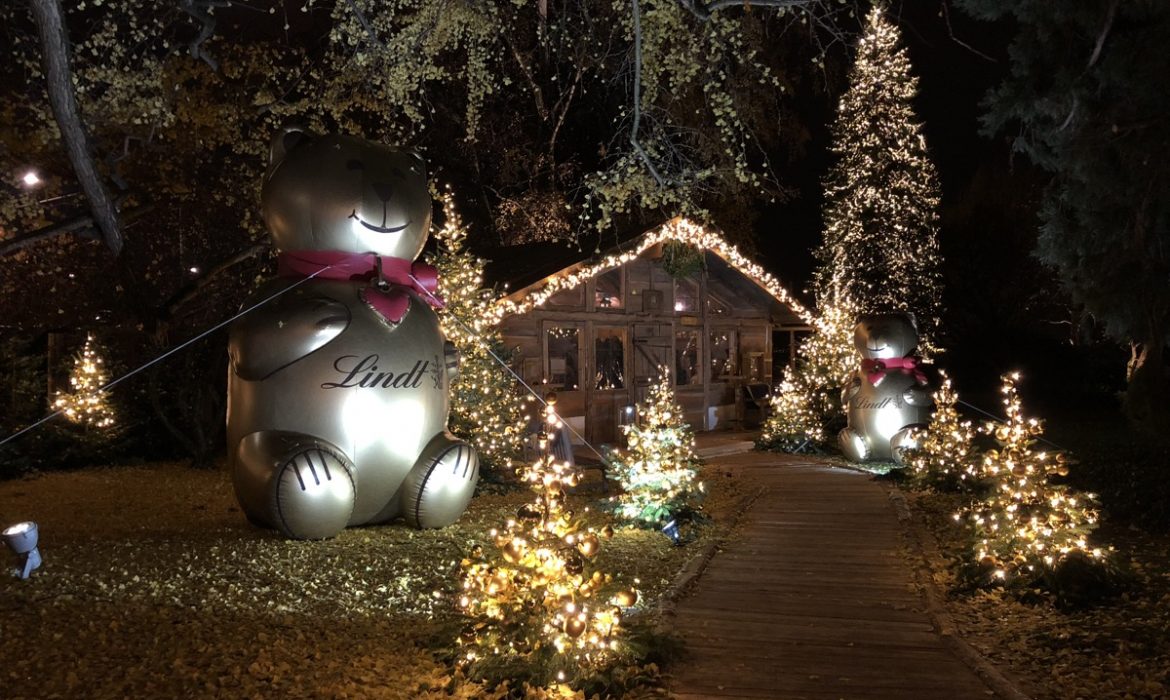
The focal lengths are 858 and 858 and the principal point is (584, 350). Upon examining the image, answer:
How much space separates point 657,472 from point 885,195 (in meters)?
17.6

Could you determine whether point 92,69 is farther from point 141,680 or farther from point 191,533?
point 141,680

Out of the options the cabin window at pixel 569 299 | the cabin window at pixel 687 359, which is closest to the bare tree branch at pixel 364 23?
the cabin window at pixel 569 299

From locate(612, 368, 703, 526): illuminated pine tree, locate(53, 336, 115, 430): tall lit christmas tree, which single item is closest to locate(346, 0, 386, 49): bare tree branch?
locate(612, 368, 703, 526): illuminated pine tree

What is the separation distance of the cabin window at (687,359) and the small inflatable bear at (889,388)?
223 inches

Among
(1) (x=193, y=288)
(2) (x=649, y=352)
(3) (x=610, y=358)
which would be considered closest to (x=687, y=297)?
(2) (x=649, y=352)

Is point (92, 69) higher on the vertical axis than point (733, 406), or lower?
higher

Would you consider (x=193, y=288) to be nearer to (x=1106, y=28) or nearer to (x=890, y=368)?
(x=890, y=368)

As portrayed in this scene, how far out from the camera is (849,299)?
24922mm

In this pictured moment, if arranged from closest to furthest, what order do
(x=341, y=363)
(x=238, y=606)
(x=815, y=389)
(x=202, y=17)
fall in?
(x=238, y=606) < (x=341, y=363) < (x=202, y=17) < (x=815, y=389)

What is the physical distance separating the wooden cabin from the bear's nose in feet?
17.1

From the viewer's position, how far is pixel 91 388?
47.6 ft

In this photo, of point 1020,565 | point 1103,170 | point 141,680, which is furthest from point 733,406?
point 141,680

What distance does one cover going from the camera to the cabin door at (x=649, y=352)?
19.0m

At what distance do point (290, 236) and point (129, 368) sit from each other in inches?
357
